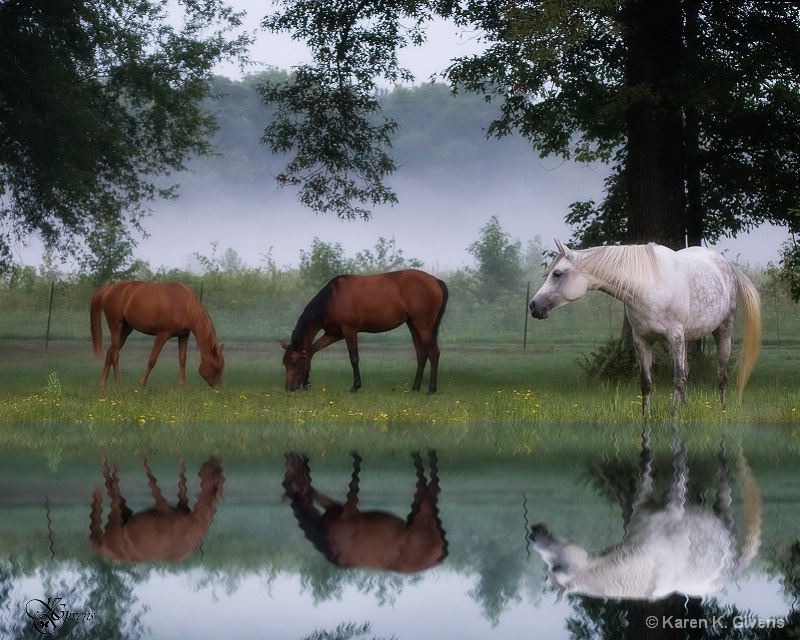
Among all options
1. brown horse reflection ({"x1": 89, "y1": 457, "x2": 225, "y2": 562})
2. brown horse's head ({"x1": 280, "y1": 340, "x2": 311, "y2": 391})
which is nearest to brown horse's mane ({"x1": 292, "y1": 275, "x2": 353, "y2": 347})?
brown horse's head ({"x1": 280, "y1": 340, "x2": 311, "y2": 391})

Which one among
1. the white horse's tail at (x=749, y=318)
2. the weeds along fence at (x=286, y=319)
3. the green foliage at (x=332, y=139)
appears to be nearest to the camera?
the white horse's tail at (x=749, y=318)

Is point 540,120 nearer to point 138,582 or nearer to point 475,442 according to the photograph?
point 475,442

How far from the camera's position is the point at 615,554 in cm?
579

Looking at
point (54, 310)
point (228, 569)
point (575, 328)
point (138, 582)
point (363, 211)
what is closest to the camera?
point (138, 582)

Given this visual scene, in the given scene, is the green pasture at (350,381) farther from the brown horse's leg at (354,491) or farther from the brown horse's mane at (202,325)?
the brown horse's leg at (354,491)

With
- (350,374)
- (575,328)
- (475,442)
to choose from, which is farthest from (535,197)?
(475,442)

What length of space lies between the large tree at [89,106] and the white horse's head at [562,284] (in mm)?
10168

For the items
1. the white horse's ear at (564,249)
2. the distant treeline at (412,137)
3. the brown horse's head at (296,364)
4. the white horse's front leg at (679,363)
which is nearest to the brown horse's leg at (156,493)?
the white horse's ear at (564,249)

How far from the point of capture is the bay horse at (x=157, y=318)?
1798 centimetres

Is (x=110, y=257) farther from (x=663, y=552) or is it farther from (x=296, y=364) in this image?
(x=663, y=552)

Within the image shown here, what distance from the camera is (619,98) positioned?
675 inches

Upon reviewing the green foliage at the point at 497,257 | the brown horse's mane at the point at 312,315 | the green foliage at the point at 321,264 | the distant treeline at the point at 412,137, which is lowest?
the brown horse's mane at the point at 312,315

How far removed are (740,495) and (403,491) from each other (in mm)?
2507

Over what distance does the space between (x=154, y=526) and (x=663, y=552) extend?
3.12 meters
